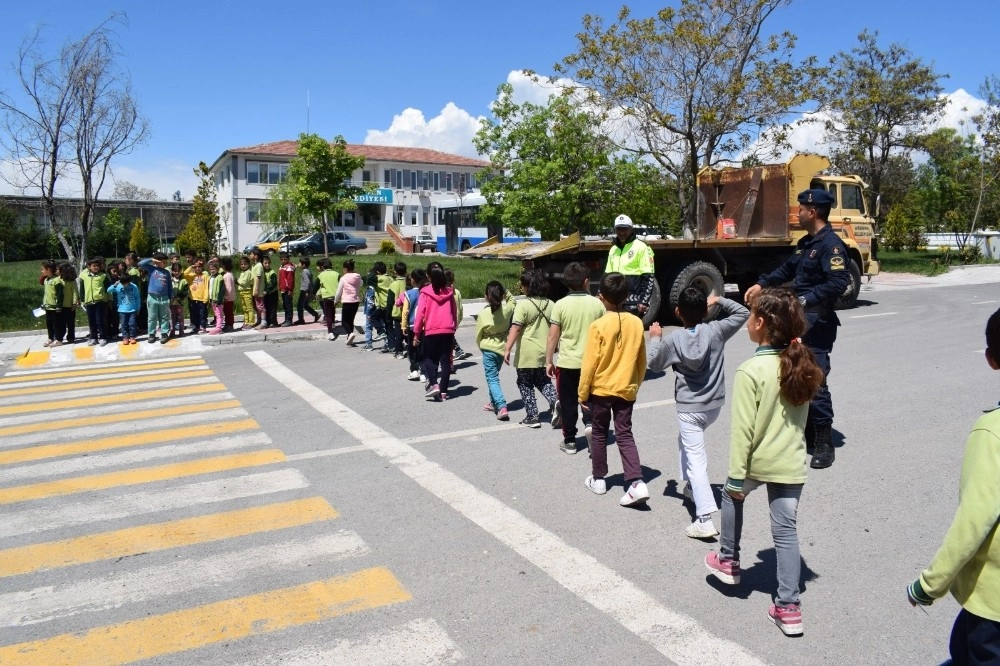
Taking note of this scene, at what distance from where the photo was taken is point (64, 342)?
14.8m

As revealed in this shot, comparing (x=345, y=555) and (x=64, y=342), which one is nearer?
(x=345, y=555)

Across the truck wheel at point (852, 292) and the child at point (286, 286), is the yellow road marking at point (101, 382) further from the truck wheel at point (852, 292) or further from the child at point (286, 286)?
the truck wheel at point (852, 292)

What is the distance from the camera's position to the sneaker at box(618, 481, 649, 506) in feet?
17.1

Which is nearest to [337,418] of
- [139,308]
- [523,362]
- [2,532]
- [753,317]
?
[523,362]

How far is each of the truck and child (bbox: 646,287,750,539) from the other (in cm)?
772

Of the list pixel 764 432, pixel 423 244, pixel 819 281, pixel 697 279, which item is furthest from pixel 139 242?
pixel 764 432

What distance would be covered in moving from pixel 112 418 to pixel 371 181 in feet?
180

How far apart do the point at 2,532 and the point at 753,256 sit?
13094mm

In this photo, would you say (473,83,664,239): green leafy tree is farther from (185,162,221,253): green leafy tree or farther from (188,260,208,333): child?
(185,162,221,253): green leafy tree

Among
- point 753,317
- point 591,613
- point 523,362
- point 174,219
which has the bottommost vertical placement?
point 591,613

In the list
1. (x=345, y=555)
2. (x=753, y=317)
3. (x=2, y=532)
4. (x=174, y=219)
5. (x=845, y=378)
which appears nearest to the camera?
(x=753, y=317)

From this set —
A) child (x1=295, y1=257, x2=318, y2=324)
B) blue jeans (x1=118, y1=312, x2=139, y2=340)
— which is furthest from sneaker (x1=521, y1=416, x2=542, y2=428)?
blue jeans (x1=118, y1=312, x2=139, y2=340)

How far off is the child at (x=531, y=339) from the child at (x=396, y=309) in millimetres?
4040

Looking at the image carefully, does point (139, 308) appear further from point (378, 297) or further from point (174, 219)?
point (174, 219)
